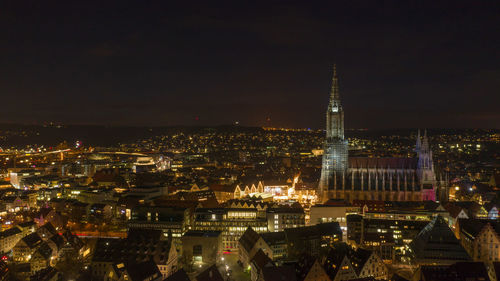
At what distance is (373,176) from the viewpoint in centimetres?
8981

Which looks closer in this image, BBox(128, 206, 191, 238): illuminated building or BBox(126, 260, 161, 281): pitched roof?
BBox(126, 260, 161, 281): pitched roof

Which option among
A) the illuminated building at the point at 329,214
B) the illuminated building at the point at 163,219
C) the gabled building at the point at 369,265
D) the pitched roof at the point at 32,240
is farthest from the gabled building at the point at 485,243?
the pitched roof at the point at 32,240

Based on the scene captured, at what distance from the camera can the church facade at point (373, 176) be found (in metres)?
86.5

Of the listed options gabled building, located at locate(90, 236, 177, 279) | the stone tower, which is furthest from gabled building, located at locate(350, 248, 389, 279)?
the stone tower

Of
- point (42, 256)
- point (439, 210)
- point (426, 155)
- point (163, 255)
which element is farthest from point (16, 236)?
point (426, 155)

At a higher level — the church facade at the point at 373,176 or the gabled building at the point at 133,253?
the church facade at the point at 373,176

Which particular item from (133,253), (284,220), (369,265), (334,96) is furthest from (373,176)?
(133,253)

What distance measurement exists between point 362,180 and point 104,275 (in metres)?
55.9

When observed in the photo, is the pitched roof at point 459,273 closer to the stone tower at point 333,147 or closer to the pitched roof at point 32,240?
the stone tower at point 333,147

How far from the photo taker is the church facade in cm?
8650

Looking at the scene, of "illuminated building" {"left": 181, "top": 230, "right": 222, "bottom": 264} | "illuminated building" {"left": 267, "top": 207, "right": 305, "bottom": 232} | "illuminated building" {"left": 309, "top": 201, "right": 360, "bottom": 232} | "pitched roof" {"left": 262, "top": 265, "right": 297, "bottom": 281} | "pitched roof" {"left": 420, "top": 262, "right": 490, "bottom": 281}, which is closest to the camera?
"pitched roof" {"left": 420, "top": 262, "right": 490, "bottom": 281}

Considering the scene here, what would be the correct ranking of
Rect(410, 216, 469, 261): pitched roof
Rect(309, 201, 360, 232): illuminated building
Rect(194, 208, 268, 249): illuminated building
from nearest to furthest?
Rect(410, 216, 469, 261): pitched roof, Rect(194, 208, 268, 249): illuminated building, Rect(309, 201, 360, 232): illuminated building

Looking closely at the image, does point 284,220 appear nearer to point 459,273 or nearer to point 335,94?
point 459,273

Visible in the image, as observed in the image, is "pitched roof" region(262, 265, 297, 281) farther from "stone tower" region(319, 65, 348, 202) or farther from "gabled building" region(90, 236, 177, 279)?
"stone tower" region(319, 65, 348, 202)
